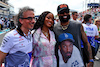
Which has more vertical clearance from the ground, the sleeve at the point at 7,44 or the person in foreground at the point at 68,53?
the sleeve at the point at 7,44

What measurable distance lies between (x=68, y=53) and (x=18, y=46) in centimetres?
89

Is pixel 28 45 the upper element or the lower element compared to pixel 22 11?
lower

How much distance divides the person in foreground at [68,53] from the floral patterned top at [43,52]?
0.14 metres

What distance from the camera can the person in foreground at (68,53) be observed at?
229cm

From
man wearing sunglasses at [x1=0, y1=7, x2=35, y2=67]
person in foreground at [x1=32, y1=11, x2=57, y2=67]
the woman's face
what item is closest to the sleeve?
man wearing sunglasses at [x1=0, y1=7, x2=35, y2=67]

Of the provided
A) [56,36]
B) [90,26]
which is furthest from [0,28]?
[56,36]

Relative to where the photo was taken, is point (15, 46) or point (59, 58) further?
point (59, 58)

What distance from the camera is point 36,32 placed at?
7.88ft

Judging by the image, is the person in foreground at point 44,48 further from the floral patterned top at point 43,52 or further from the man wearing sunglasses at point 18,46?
the man wearing sunglasses at point 18,46

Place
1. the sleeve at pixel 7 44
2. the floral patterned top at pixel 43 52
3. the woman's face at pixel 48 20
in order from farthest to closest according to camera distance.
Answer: the woman's face at pixel 48 20 < the floral patterned top at pixel 43 52 < the sleeve at pixel 7 44

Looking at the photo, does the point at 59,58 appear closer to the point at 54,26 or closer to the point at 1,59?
the point at 54,26

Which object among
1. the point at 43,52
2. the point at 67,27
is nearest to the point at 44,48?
the point at 43,52

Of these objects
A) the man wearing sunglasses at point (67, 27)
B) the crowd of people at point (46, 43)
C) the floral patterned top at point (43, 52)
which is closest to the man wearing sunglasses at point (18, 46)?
the crowd of people at point (46, 43)

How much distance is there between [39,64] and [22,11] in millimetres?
944
